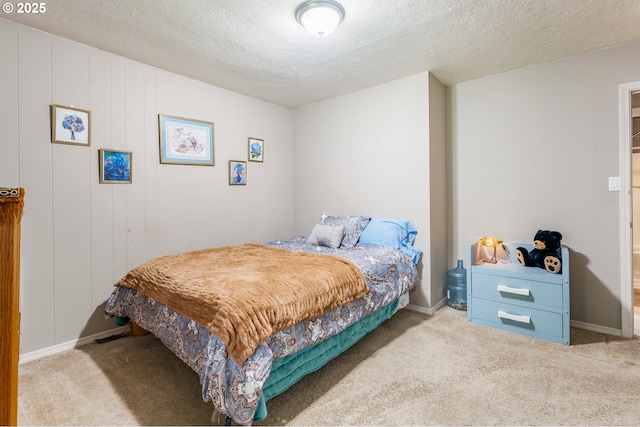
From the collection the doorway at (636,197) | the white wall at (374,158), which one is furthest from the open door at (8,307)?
the doorway at (636,197)

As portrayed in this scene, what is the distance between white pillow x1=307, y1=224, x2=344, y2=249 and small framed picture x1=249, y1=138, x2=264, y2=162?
1.27 m

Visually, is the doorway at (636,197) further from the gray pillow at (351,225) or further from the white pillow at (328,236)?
the white pillow at (328,236)

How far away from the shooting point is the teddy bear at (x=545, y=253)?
98.8 inches

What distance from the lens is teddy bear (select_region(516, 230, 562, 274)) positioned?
8.24 ft

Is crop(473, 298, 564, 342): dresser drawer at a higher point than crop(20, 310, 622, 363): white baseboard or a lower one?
higher

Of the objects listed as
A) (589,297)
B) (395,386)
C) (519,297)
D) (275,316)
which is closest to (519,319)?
(519,297)

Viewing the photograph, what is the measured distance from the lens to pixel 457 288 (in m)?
3.20

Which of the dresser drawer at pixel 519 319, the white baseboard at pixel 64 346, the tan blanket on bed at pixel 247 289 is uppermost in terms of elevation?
the tan blanket on bed at pixel 247 289

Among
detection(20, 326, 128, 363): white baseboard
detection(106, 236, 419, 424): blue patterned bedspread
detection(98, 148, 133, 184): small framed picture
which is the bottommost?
detection(20, 326, 128, 363): white baseboard

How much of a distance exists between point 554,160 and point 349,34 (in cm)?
214

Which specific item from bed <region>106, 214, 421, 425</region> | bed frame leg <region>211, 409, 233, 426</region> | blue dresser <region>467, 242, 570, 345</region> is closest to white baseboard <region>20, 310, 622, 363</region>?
bed <region>106, 214, 421, 425</region>

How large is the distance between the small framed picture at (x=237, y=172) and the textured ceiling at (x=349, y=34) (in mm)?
896

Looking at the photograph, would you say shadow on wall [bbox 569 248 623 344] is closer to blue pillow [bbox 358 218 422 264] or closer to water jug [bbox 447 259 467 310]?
water jug [bbox 447 259 467 310]

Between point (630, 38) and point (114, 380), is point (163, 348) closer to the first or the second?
point (114, 380)
